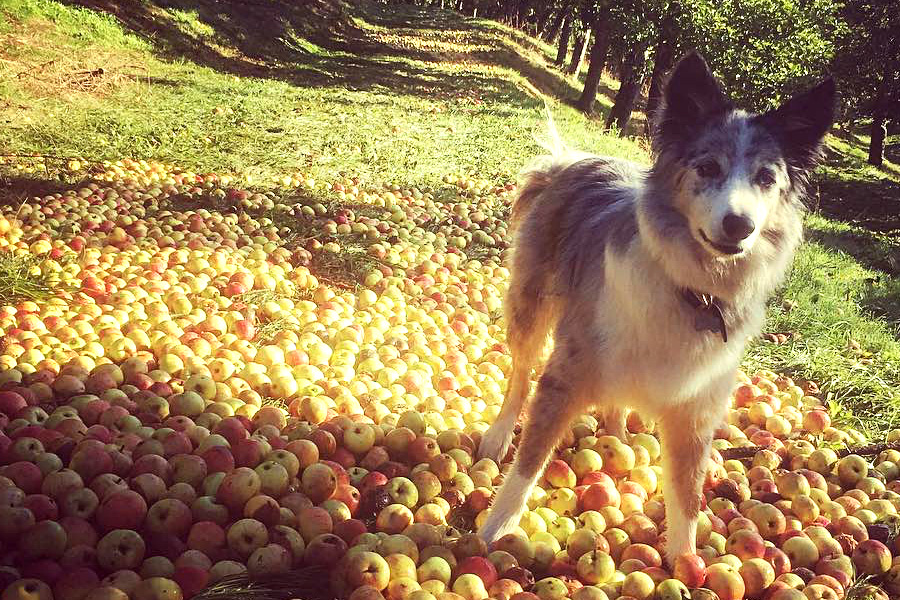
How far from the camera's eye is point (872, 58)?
2742 centimetres

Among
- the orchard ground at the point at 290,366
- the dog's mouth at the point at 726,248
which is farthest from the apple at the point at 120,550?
the dog's mouth at the point at 726,248

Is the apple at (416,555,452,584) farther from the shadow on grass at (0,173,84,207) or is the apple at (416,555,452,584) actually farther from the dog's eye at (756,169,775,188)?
the shadow on grass at (0,173,84,207)

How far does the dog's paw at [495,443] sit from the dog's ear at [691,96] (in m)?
1.96

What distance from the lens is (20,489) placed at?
2795 mm

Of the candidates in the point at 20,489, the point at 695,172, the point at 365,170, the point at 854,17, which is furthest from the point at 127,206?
the point at 854,17

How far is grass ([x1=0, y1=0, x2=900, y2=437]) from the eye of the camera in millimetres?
6477

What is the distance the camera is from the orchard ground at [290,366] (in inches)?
115

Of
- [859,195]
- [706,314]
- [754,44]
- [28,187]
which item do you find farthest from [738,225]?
[859,195]

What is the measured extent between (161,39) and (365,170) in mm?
10079

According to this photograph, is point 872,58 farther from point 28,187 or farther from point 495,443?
point 28,187

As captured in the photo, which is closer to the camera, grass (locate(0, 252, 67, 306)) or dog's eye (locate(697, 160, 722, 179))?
dog's eye (locate(697, 160, 722, 179))

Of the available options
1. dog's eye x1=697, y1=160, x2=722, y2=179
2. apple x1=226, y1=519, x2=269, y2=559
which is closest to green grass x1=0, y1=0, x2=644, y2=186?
apple x1=226, y1=519, x2=269, y2=559

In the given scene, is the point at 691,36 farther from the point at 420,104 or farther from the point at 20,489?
the point at 20,489

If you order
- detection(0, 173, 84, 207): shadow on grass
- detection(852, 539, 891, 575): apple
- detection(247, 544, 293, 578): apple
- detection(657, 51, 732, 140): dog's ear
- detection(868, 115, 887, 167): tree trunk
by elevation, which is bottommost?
detection(0, 173, 84, 207): shadow on grass
